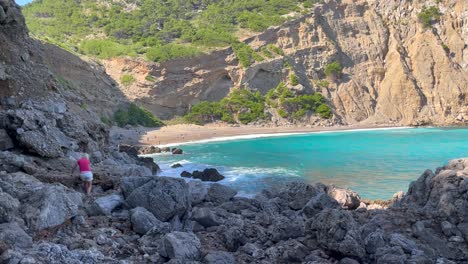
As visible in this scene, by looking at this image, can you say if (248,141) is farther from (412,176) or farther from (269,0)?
(269,0)

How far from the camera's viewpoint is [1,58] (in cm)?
1216

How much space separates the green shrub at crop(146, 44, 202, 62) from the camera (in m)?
45.7

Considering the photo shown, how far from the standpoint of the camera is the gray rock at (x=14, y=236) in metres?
5.11

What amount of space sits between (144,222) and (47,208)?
1.49 meters

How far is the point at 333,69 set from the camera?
5291cm

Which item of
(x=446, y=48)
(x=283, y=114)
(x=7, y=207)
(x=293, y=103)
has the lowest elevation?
(x=7, y=207)

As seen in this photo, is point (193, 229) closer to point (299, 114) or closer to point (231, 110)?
point (231, 110)

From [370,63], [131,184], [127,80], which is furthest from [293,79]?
[131,184]

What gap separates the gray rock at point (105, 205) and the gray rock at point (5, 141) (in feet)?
11.6

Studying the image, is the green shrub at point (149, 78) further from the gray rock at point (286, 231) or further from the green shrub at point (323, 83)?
the gray rock at point (286, 231)

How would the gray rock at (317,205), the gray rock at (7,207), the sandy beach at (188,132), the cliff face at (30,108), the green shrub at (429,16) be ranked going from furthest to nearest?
1. the green shrub at (429,16)
2. the sandy beach at (188,132)
3. the cliff face at (30,108)
4. the gray rock at (317,205)
5. the gray rock at (7,207)

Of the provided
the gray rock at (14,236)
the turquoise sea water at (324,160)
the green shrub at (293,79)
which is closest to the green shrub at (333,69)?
the green shrub at (293,79)

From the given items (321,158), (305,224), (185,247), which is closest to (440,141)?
(321,158)

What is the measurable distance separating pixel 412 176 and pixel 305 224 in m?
12.0
